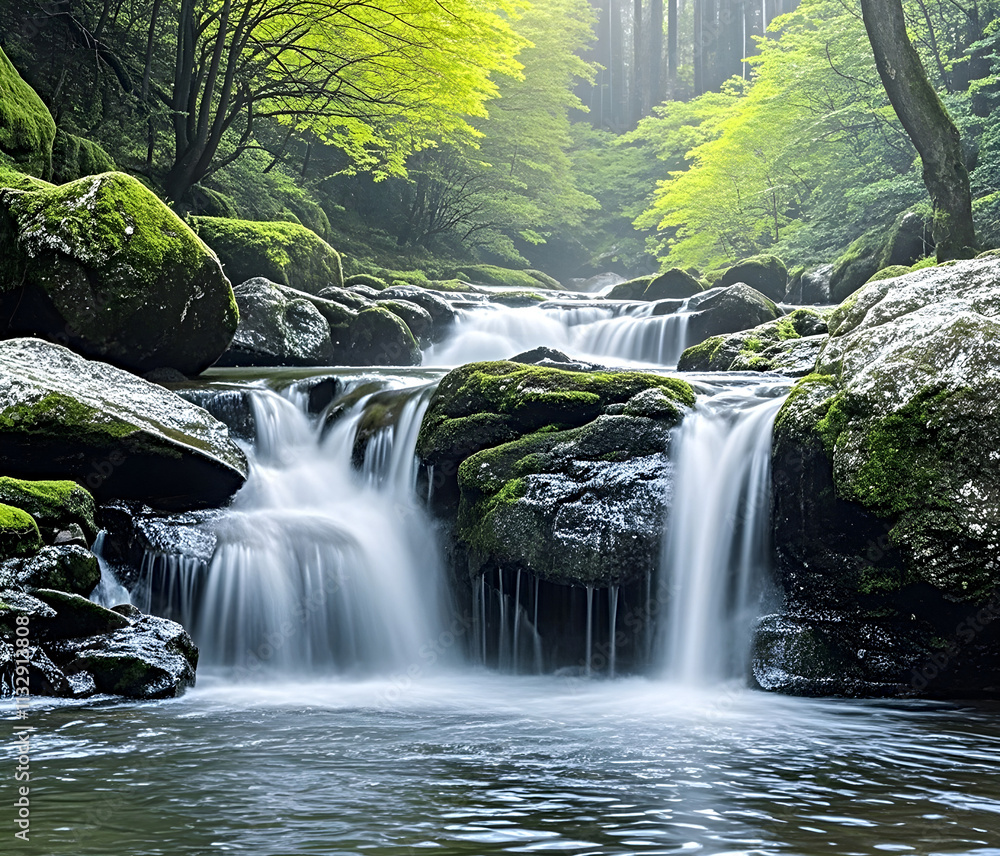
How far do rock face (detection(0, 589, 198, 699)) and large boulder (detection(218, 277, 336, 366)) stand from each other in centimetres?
615

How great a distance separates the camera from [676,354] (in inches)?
562

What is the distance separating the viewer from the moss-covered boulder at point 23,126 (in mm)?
10656

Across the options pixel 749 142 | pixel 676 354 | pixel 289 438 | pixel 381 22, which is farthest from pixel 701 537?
pixel 749 142

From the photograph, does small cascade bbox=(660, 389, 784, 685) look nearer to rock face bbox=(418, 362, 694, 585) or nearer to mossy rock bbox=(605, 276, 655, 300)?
rock face bbox=(418, 362, 694, 585)

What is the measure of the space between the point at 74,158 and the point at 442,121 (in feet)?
24.9

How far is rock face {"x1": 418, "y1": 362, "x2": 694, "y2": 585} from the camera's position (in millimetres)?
5770

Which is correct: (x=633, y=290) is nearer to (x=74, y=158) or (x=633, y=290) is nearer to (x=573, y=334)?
(x=573, y=334)

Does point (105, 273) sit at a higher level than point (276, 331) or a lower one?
lower

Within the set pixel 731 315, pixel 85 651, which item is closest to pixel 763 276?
pixel 731 315

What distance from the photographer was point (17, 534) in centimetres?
521

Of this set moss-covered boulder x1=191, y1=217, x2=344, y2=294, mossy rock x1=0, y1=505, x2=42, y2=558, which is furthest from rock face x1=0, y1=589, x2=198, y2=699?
moss-covered boulder x1=191, y1=217, x2=344, y2=294

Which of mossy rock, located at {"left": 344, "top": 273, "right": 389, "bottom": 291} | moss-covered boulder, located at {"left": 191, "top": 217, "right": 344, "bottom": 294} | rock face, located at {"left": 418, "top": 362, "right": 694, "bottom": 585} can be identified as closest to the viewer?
rock face, located at {"left": 418, "top": 362, "right": 694, "bottom": 585}

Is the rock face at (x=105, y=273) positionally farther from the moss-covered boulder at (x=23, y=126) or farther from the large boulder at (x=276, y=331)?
the moss-covered boulder at (x=23, y=126)

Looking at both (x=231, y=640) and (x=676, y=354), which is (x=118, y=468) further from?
(x=676, y=354)
